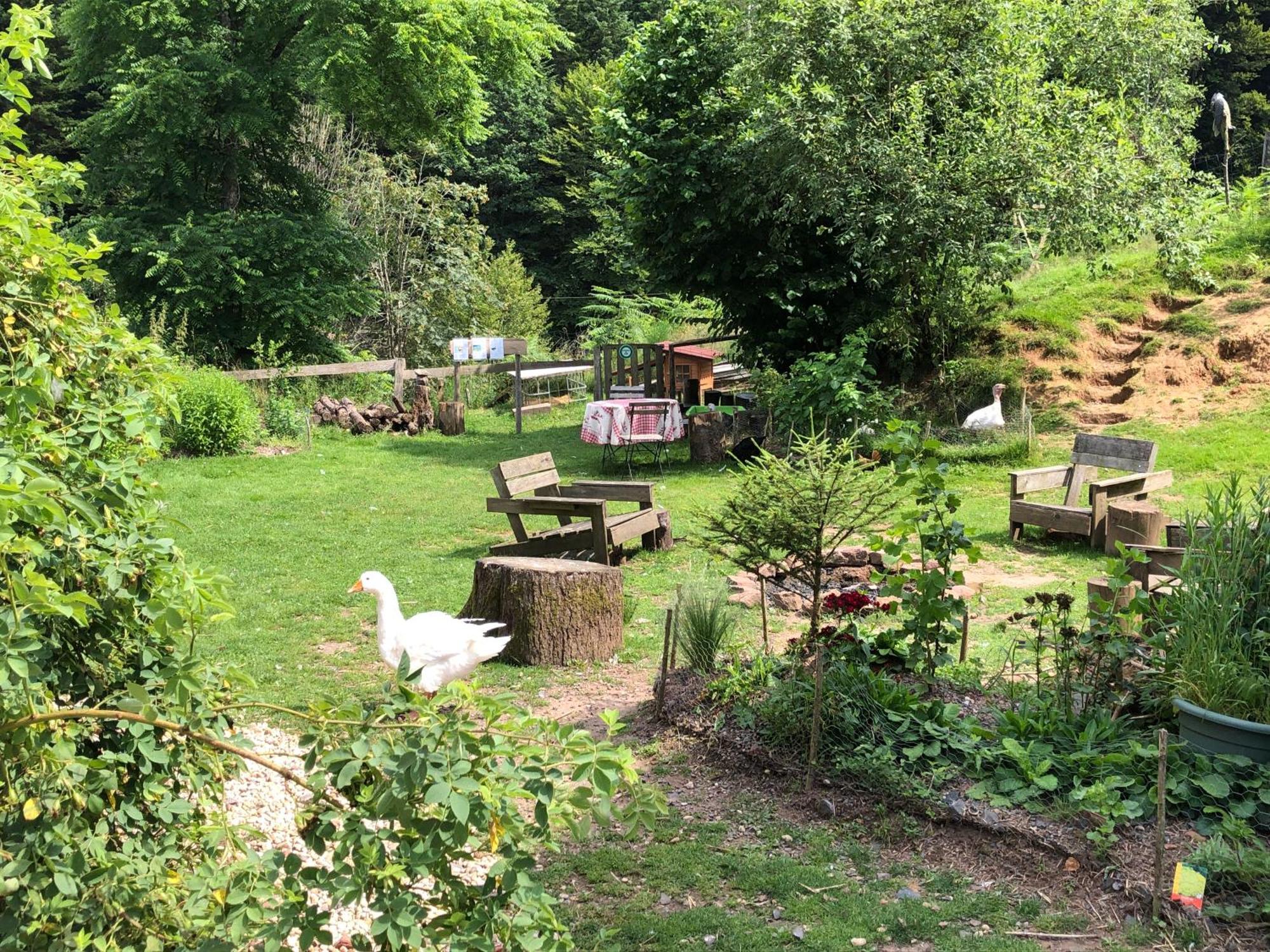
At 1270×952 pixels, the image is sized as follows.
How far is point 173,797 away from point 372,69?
2138cm

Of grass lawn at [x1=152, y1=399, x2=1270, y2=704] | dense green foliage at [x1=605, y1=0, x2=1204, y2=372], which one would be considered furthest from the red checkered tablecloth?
dense green foliage at [x1=605, y1=0, x2=1204, y2=372]

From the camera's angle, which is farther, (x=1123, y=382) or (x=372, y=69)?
(x=372, y=69)

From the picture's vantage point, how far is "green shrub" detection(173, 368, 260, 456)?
584 inches

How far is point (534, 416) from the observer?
21.0 meters

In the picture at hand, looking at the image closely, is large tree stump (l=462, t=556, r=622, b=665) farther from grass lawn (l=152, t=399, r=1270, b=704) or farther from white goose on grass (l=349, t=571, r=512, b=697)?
white goose on grass (l=349, t=571, r=512, b=697)

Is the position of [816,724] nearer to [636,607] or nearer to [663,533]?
[636,607]

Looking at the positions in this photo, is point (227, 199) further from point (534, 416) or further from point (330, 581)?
point (330, 581)

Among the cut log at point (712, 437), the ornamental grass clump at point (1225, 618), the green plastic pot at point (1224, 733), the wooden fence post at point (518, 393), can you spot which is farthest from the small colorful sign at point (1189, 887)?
the wooden fence post at point (518, 393)

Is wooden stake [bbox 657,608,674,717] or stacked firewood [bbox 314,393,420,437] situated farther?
stacked firewood [bbox 314,393,420,437]

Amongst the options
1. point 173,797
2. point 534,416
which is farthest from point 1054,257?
point 173,797

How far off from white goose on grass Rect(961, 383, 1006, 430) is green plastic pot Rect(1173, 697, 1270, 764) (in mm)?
10185

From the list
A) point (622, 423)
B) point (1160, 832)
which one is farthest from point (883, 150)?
point (1160, 832)

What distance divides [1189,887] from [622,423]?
1112 cm

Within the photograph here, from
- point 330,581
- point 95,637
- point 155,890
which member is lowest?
point 330,581
